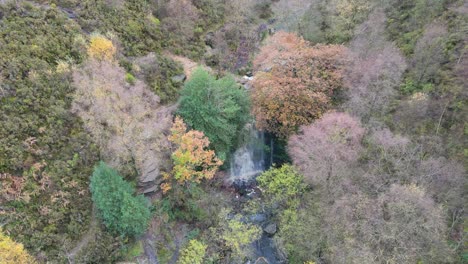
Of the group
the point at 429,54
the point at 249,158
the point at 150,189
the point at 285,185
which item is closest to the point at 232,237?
A: the point at 285,185

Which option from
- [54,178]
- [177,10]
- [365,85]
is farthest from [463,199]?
[177,10]

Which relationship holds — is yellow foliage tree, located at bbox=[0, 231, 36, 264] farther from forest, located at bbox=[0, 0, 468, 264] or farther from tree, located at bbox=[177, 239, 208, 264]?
tree, located at bbox=[177, 239, 208, 264]

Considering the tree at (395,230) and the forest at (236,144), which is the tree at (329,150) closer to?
the forest at (236,144)

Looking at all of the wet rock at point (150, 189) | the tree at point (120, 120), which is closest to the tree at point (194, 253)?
the wet rock at point (150, 189)

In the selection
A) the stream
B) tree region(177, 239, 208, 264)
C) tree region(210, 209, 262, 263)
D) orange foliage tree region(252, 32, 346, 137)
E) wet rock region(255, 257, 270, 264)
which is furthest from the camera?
the stream

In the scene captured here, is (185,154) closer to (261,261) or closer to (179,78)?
(261,261)

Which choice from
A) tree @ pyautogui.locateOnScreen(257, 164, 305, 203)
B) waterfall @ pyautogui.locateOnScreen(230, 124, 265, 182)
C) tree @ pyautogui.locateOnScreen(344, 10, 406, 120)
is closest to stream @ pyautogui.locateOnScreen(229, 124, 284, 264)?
waterfall @ pyautogui.locateOnScreen(230, 124, 265, 182)
